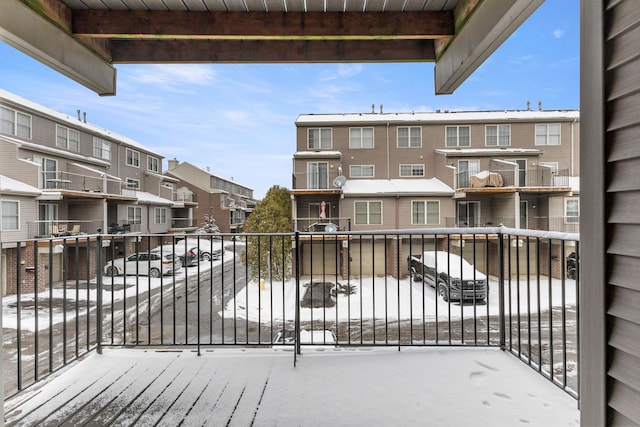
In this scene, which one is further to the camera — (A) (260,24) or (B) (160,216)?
(B) (160,216)

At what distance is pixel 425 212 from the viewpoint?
1209 centimetres

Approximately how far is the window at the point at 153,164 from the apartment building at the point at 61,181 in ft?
2.29

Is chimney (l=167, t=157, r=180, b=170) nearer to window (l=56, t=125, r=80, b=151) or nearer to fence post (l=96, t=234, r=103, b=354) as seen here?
window (l=56, t=125, r=80, b=151)

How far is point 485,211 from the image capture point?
1243cm

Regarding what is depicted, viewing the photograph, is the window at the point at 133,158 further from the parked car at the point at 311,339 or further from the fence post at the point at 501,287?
the fence post at the point at 501,287

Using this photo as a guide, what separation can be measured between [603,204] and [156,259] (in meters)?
13.3

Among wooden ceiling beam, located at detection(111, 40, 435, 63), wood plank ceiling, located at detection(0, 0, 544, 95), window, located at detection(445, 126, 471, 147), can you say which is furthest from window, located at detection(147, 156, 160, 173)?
wood plank ceiling, located at detection(0, 0, 544, 95)

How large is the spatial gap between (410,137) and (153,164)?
14.8 metres

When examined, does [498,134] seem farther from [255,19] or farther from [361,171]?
[255,19]

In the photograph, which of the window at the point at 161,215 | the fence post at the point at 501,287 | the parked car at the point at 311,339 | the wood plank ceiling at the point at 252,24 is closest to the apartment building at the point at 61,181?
the window at the point at 161,215

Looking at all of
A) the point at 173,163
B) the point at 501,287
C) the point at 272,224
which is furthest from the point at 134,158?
the point at 501,287

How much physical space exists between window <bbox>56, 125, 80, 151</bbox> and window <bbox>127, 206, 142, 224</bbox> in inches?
141

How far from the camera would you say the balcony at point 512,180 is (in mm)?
11500

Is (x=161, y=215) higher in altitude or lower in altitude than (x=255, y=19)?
lower
